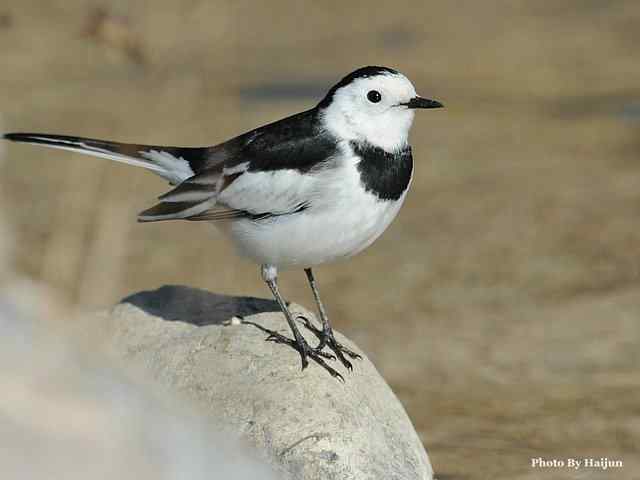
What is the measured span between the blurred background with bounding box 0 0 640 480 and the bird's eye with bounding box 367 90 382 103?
88 cm

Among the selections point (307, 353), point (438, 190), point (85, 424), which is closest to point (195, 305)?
point (307, 353)

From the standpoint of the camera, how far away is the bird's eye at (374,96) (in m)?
6.68

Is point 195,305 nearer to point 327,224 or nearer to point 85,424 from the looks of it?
point 327,224

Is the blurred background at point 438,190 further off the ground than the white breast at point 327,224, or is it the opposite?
the blurred background at point 438,190

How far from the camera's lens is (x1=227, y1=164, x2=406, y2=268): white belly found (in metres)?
6.43

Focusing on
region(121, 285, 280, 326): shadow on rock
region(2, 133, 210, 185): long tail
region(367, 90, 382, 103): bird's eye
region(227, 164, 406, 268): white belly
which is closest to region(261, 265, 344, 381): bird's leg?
region(227, 164, 406, 268): white belly

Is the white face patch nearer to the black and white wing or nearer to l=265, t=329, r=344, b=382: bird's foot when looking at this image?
the black and white wing

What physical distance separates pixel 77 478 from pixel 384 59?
13031 millimetres

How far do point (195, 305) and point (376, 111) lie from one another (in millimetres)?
1785

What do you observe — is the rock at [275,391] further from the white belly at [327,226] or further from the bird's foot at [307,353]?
the white belly at [327,226]

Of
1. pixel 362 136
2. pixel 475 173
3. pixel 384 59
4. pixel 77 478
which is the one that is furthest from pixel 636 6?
pixel 77 478

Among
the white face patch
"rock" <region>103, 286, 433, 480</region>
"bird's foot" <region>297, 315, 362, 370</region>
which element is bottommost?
"rock" <region>103, 286, 433, 480</region>

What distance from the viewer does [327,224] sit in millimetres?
6473

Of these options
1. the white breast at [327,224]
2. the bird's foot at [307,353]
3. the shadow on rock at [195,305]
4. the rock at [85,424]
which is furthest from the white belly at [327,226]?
the rock at [85,424]
